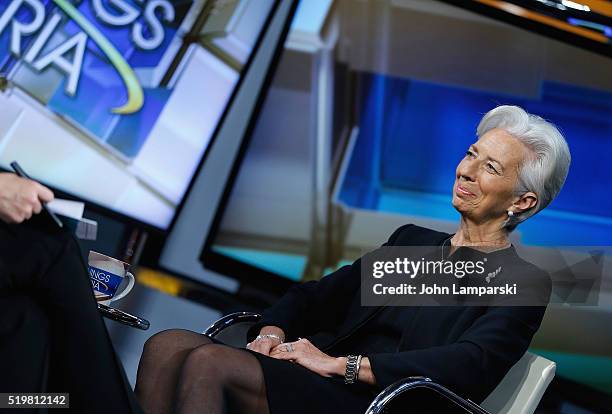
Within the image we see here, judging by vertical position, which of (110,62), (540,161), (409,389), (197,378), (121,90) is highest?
(540,161)

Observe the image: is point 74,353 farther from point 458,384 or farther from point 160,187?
point 160,187

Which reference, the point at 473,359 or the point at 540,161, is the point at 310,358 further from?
the point at 540,161

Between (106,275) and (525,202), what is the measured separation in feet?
3.64

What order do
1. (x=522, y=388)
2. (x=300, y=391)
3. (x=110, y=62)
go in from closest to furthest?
(x=300, y=391), (x=522, y=388), (x=110, y=62)

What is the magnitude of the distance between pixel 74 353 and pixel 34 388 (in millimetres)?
98

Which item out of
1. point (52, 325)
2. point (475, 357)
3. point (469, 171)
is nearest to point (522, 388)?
point (475, 357)

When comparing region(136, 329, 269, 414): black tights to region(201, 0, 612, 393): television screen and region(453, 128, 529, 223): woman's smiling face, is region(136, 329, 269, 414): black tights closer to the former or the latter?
region(453, 128, 529, 223): woman's smiling face

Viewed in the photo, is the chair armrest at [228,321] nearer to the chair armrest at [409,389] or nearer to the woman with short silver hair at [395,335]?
the woman with short silver hair at [395,335]

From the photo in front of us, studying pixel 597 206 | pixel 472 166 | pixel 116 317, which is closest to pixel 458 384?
pixel 472 166

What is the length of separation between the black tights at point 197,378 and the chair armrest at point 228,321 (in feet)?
0.94

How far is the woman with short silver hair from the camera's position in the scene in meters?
2.19

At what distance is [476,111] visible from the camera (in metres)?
4.58

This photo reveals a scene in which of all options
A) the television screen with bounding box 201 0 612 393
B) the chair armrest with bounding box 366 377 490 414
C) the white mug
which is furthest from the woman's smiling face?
the television screen with bounding box 201 0 612 393

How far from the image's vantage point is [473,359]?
2.33 m
